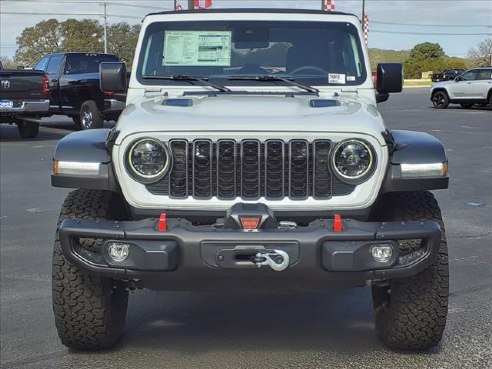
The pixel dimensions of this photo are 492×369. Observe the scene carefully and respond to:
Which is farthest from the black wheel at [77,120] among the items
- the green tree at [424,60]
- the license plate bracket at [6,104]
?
the green tree at [424,60]

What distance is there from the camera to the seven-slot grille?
3.70 metres

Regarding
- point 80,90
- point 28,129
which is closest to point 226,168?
point 28,129

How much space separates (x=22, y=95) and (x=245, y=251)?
13062 mm

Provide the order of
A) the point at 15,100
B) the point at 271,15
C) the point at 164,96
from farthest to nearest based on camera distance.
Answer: the point at 15,100 < the point at 271,15 < the point at 164,96

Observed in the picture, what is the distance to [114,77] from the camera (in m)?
5.07

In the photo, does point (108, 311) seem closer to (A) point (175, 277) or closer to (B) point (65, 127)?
(A) point (175, 277)

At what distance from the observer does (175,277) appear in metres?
3.55

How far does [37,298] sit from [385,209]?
2.68 meters

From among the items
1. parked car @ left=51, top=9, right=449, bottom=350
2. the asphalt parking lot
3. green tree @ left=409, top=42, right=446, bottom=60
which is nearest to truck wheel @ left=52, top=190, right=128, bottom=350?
parked car @ left=51, top=9, right=449, bottom=350

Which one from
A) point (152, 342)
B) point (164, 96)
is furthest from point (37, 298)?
point (164, 96)

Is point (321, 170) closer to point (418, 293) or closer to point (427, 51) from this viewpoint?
point (418, 293)

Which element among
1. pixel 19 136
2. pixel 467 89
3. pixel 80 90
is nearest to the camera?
pixel 19 136

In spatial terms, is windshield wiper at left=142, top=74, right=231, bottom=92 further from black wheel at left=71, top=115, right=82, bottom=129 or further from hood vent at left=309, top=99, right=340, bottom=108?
black wheel at left=71, top=115, right=82, bottom=129

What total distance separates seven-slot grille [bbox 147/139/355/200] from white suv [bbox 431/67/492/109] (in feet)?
79.0
